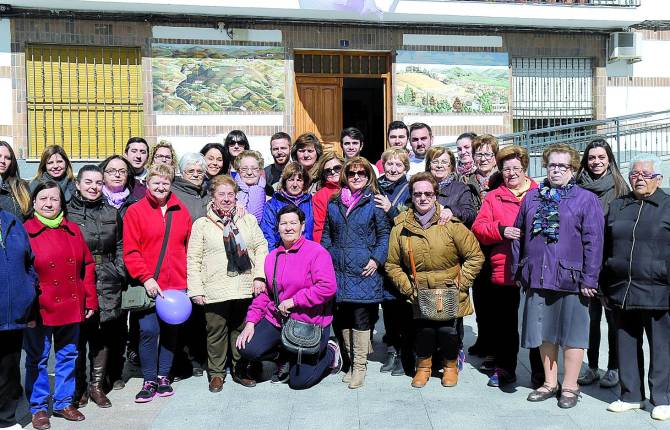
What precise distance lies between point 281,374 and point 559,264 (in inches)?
99.6

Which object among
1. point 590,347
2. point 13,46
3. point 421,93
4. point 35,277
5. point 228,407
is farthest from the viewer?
point 421,93

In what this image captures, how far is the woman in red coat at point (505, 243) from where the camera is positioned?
5.78 m

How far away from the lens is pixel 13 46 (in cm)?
1162

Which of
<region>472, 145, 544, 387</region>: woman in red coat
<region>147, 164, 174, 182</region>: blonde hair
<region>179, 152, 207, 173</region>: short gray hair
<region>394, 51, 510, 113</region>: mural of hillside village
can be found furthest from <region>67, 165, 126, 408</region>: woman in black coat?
<region>394, 51, 510, 113</region>: mural of hillside village

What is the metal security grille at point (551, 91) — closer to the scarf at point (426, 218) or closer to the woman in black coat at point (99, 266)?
the scarf at point (426, 218)

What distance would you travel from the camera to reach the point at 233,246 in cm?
588

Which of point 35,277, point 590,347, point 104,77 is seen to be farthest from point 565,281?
point 104,77

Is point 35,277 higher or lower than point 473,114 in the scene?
lower

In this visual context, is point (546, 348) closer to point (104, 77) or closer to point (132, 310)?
point (132, 310)

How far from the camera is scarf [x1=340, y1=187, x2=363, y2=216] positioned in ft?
19.7

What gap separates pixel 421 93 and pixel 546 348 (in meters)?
8.30

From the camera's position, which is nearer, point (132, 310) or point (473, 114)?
point (132, 310)

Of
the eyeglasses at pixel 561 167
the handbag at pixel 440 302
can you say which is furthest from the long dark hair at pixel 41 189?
the eyeglasses at pixel 561 167

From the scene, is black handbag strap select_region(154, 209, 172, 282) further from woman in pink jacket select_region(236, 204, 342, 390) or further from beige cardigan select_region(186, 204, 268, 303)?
woman in pink jacket select_region(236, 204, 342, 390)
